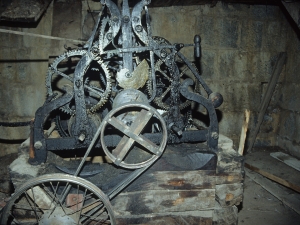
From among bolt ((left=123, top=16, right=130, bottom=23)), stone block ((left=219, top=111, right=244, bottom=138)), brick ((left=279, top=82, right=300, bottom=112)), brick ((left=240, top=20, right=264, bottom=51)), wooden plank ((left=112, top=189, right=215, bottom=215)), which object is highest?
brick ((left=240, top=20, right=264, bottom=51))

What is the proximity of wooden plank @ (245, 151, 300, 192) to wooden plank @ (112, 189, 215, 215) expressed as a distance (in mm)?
2083

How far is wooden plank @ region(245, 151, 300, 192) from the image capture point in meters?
3.95

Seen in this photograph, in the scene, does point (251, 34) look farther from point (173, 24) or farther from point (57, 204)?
point (57, 204)

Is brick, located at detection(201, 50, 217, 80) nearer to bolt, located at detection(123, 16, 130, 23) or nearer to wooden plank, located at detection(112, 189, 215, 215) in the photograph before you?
bolt, located at detection(123, 16, 130, 23)

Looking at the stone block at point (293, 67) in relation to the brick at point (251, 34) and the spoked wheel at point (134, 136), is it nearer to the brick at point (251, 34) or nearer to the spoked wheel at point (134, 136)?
the brick at point (251, 34)

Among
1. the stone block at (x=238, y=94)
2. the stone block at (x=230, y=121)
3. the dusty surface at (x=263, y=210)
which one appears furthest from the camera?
the stone block at (x=230, y=121)

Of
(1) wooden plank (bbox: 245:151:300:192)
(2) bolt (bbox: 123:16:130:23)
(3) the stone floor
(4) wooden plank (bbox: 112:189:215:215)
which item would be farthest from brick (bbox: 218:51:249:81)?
(4) wooden plank (bbox: 112:189:215:215)

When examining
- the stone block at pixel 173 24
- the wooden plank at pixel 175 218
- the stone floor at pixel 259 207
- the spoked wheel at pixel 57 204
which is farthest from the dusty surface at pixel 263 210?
the stone block at pixel 173 24

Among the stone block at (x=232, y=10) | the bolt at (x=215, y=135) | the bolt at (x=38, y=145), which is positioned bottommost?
the bolt at (x=38, y=145)

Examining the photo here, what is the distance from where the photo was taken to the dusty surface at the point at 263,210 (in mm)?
3410

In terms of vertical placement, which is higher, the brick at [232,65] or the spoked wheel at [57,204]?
the brick at [232,65]

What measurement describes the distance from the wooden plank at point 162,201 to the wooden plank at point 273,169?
208 cm

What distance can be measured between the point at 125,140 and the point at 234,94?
141 inches

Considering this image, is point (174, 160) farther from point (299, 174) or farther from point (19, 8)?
point (19, 8)
